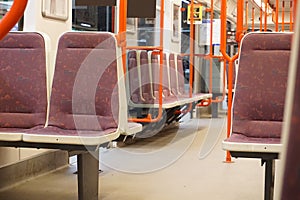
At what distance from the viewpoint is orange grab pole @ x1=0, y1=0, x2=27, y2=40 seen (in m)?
1.37

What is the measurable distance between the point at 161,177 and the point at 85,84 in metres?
1.36

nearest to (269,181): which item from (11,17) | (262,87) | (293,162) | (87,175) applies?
(262,87)

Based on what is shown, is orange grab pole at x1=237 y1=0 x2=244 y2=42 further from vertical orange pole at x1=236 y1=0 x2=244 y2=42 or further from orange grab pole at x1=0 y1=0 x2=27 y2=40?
orange grab pole at x1=0 y1=0 x2=27 y2=40

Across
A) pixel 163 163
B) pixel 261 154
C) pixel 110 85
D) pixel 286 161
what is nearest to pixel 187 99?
pixel 163 163

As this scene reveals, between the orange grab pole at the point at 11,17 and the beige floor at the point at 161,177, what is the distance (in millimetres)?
2224

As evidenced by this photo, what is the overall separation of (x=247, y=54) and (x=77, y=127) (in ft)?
3.70

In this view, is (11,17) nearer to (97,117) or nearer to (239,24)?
(97,117)

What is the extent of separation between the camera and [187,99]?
693 centimetres

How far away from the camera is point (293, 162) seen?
34cm

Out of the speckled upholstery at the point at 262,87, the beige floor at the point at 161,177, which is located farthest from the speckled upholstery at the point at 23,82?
the speckled upholstery at the point at 262,87

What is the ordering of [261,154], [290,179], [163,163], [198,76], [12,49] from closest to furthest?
[290,179], [261,154], [12,49], [163,163], [198,76]

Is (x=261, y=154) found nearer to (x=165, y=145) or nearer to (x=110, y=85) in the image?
(x=110, y=85)

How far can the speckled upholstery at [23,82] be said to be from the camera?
328 cm

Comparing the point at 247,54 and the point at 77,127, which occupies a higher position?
the point at 247,54
